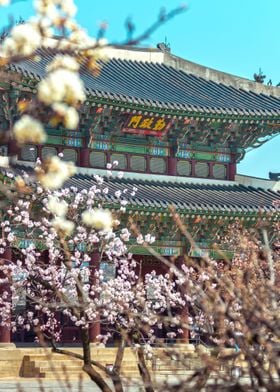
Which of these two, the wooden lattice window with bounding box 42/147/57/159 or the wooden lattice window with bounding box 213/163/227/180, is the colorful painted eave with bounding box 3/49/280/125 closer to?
the wooden lattice window with bounding box 42/147/57/159

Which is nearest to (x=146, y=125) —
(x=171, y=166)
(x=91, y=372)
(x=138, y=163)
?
(x=138, y=163)

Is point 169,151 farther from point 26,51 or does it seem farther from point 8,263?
point 26,51

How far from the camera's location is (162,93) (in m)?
31.9

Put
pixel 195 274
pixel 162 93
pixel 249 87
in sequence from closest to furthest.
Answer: pixel 195 274 < pixel 162 93 < pixel 249 87

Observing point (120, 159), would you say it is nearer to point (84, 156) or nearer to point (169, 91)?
point (84, 156)

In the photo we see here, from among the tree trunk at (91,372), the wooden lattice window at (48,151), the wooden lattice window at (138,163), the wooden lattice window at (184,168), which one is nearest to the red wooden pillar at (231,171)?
the wooden lattice window at (184,168)

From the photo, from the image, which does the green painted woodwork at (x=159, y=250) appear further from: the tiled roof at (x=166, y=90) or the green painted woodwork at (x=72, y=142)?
the tiled roof at (x=166, y=90)

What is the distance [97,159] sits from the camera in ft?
98.0

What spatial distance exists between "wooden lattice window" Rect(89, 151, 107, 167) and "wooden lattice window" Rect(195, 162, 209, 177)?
11.8 feet

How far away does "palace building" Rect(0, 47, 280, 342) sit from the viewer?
91.8 ft

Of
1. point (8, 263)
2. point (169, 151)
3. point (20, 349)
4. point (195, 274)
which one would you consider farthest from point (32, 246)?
point (169, 151)

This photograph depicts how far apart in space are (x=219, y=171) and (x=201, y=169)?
0.78m

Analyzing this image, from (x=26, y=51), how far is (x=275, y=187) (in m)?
27.7

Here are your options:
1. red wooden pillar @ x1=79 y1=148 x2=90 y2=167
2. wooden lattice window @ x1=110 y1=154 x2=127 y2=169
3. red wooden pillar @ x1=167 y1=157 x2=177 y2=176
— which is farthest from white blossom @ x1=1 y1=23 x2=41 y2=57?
red wooden pillar @ x1=167 y1=157 x2=177 y2=176
